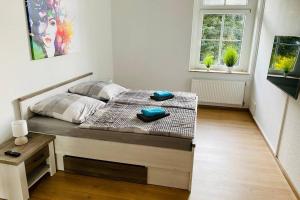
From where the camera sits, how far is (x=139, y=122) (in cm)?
234

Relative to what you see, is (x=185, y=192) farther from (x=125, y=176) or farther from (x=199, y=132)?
(x=199, y=132)

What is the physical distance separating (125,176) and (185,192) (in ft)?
1.92

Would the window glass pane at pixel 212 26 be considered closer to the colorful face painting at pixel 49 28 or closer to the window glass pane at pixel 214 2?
the window glass pane at pixel 214 2

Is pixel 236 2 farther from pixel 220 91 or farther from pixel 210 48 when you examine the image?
pixel 220 91

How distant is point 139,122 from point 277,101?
1741 mm

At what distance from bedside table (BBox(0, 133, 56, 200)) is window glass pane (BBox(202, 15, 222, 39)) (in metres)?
3.28

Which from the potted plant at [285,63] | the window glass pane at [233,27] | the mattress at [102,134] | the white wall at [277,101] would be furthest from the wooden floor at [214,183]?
the window glass pane at [233,27]

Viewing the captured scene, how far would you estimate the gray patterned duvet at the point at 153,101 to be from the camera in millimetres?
2906

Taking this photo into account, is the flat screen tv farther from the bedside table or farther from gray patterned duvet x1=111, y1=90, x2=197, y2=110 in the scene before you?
the bedside table

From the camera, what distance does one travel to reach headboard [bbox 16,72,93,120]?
2303 millimetres

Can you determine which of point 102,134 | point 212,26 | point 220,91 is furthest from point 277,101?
point 102,134

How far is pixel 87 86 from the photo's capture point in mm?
3094

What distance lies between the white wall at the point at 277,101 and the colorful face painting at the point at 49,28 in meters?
2.64

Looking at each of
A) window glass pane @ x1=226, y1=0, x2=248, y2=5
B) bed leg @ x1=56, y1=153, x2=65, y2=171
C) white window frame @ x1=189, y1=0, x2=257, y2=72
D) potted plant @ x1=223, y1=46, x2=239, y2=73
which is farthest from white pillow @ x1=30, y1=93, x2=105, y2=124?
window glass pane @ x1=226, y1=0, x2=248, y2=5
